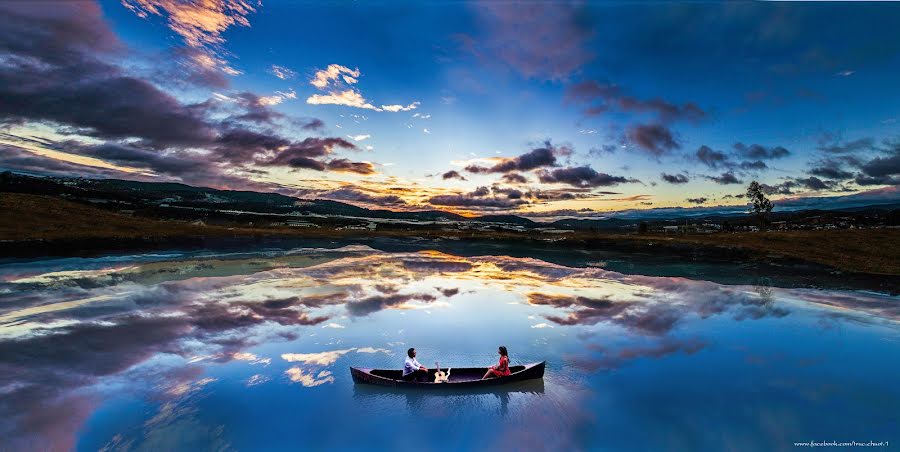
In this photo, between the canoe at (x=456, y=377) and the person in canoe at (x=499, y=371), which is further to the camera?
the person in canoe at (x=499, y=371)

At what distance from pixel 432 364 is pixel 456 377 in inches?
91.5

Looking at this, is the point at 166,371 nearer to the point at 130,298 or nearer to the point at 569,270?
the point at 130,298

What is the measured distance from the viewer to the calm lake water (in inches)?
476

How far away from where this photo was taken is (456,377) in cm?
1530

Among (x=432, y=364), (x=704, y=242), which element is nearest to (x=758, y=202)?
(x=704, y=242)

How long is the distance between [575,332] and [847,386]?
1083 cm

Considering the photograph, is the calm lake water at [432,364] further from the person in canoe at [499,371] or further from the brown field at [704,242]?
the brown field at [704,242]


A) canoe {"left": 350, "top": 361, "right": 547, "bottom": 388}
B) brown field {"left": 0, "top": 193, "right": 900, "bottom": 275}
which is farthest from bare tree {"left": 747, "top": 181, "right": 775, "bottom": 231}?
canoe {"left": 350, "top": 361, "right": 547, "bottom": 388}

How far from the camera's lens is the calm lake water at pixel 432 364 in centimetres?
1210

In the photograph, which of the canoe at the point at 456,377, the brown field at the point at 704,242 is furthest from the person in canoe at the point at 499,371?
the brown field at the point at 704,242

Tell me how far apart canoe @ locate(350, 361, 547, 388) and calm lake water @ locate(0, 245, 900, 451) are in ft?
1.25

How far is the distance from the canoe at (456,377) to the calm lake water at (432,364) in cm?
38

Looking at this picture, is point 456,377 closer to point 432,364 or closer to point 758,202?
point 432,364

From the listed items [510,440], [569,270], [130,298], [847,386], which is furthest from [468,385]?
[569,270]
